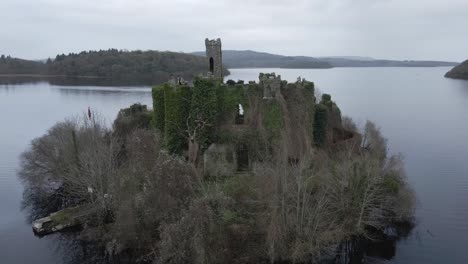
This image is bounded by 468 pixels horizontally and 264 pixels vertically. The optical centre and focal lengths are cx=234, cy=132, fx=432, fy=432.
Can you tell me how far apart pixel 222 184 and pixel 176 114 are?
8372mm

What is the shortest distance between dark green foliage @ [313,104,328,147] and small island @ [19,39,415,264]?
0.11m

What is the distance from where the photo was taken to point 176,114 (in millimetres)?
40531

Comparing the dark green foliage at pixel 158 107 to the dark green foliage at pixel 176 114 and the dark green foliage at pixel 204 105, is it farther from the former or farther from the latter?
the dark green foliage at pixel 204 105

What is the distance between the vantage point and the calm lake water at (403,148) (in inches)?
1410

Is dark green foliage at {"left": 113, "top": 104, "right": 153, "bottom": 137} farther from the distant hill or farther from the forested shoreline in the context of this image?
the distant hill

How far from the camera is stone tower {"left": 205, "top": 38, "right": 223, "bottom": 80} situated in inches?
1795

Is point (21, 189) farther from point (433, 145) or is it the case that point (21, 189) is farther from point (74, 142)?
point (433, 145)

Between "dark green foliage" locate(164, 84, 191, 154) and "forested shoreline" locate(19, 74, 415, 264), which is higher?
"dark green foliage" locate(164, 84, 191, 154)

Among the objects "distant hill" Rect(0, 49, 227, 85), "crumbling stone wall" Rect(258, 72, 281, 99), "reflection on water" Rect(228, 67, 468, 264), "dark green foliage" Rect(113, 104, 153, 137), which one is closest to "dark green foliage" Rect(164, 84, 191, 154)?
"crumbling stone wall" Rect(258, 72, 281, 99)

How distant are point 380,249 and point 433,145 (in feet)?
128

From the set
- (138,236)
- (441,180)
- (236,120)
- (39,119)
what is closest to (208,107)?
(236,120)

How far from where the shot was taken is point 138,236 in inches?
1241

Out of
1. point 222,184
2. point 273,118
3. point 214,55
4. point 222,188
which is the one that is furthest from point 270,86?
point 222,188

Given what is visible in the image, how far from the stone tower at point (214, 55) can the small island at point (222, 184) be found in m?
0.11
